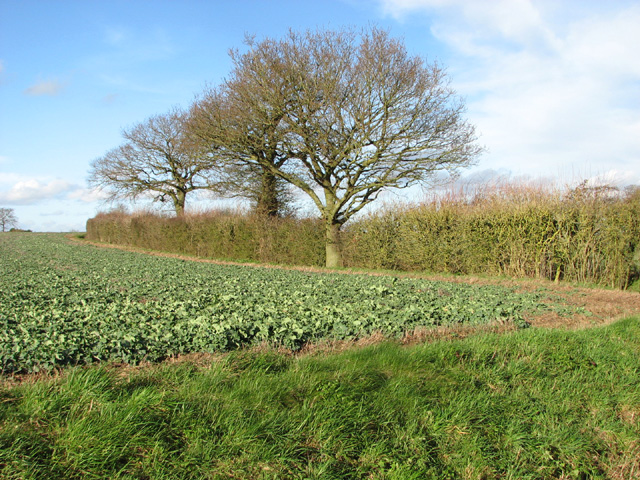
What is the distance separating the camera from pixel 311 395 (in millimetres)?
3951

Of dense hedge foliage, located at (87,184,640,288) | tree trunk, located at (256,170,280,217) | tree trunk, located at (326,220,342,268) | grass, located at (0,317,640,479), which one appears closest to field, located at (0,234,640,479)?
grass, located at (0,317,640,479)

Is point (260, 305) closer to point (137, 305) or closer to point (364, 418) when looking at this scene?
point (137, 305)

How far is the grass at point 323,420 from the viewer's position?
3017 mm

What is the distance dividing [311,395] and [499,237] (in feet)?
44.5

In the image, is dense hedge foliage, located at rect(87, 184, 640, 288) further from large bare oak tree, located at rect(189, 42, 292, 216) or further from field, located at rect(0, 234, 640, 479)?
field, located at rect(0, 234, 640, 479)

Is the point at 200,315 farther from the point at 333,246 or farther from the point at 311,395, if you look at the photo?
the point at 333,246

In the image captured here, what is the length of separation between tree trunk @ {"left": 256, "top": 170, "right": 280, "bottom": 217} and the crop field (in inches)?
549

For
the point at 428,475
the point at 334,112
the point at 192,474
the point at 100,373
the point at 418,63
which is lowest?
the point at 428,475

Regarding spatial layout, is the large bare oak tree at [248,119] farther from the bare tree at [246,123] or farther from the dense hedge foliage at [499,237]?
the dense hedge foliage at [499,237]

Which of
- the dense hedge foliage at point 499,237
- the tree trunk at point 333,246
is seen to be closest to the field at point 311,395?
the dense hedge foliage at point 499,237

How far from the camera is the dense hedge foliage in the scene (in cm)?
1398

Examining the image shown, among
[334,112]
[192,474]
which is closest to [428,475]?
[192,474]

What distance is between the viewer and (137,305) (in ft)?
24.8

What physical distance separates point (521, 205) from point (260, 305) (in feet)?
38.2
